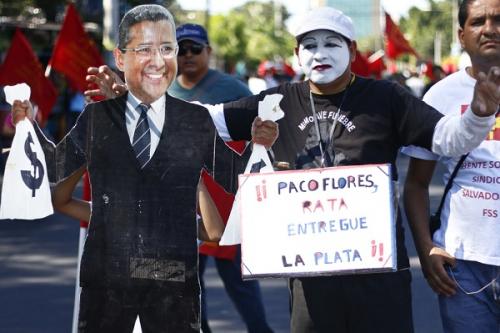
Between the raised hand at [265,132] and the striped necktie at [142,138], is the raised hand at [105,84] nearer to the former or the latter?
the striped necktie at [142,138]

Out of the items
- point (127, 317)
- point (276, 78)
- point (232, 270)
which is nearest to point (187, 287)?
point (127, 317)

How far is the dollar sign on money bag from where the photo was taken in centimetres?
368

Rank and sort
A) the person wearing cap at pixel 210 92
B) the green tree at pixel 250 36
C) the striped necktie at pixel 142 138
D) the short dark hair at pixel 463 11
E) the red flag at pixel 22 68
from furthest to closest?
the green tree at pixel 250 36 < the red flag at pixel 22 68 < the person wearing cap at pixel 210 92 < the short dark hair at pixel 463 11 < the striped necktie at pixel 142 138

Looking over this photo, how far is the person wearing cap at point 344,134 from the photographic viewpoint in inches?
157

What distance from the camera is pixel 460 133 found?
363cm

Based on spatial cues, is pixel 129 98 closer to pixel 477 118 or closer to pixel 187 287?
pixel 187 287

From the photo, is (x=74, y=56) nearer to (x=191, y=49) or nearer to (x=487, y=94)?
(x=191, y=49)

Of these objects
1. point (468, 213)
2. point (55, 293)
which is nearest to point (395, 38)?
point (55, 293)

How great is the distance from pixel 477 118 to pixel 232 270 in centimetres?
298

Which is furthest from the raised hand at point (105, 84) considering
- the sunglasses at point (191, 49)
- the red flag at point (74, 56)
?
the red flag at point (74, 56)

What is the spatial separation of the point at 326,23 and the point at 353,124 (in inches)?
15.3

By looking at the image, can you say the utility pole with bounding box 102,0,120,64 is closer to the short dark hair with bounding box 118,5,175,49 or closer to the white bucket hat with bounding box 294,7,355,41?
→ the white bucket hat with bounding box 294,7,355,41

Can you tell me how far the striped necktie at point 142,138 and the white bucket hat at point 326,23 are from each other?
0.71 meters

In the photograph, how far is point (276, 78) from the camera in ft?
106
